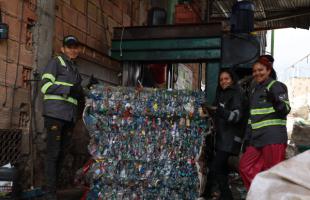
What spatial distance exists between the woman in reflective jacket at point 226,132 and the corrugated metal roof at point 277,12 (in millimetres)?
6037

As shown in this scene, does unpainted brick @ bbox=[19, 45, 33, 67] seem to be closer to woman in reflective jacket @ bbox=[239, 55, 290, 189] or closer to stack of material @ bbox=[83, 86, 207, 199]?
stack of material @ bbox=[83, 86, 207, 199]

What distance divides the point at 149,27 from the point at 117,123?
96.6 inches

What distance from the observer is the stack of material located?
482 centimetres

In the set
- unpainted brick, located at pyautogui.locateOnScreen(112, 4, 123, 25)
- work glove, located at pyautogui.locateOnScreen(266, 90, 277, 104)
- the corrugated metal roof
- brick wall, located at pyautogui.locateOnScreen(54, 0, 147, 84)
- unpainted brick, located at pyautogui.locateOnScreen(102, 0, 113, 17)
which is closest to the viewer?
work glove, located at pyautogui.locateOnScreen(266, 90, 277, 104)

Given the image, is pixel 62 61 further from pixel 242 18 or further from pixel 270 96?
pixel 242 18

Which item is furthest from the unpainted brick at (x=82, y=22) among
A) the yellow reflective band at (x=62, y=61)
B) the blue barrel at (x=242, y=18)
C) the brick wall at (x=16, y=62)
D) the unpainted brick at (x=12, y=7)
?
the blue barrel at (x=242, y=18)

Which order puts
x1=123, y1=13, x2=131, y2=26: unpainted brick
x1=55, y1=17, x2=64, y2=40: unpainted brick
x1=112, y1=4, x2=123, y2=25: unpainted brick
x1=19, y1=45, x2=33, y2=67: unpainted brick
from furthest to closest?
x1=123, y1=13, x2=131, y2=26: unpainted brick
x1=112, y1=4, x2=123, y2=25: unpainted brick
x1=55, y1=17, x2=64, y2=40: unpainted brick
x1=19, y1=45, x2=33, y2=67: unpainted brick

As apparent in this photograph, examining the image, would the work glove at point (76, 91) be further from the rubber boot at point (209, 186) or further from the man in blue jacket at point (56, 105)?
the rubber boot at point (209, 186)

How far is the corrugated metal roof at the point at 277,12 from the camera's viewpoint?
1080 cm

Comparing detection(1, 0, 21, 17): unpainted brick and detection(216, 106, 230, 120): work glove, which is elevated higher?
detection(1, 0, 21, 17): unpainted brick

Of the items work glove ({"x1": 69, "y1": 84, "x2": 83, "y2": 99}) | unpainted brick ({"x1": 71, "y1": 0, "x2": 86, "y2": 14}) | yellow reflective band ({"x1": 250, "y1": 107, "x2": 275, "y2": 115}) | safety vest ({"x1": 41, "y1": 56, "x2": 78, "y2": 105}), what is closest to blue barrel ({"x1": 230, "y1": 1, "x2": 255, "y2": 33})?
yellow reflective band ({"x1": 250, "y1": 107, "x2": 275, "y2": 115})

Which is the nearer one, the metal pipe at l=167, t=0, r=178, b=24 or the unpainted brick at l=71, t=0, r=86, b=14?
the unpainted brick at l=71, t=0, r=86, b=14

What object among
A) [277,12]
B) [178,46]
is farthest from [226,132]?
[277,12]

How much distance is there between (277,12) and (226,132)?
7290 millimetres
